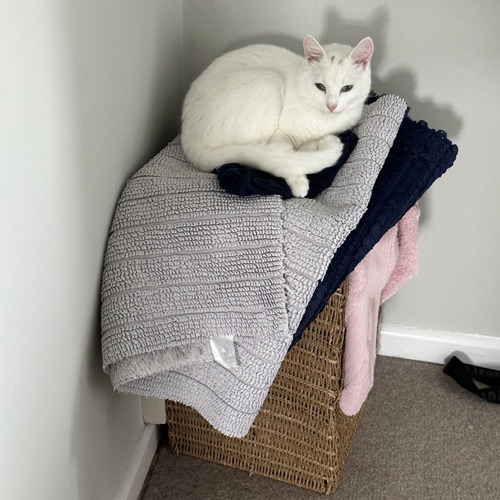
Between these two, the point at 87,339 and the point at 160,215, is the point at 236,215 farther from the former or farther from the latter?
the point at 87,339

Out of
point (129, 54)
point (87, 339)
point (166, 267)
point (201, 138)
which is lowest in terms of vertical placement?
point (87, 339)

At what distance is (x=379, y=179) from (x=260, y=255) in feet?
0.99

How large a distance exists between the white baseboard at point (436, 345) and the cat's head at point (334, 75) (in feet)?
2.48

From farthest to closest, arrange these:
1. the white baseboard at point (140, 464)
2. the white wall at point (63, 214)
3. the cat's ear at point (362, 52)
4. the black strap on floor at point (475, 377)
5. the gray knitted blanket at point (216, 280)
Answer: the black strap on floor at point (475, 377) < the white baseboard at point (140, 464) < the cat's ear at point (362, 52) < the gray knitted blanket at point (216, 280) < the white wall at point (63, 214)

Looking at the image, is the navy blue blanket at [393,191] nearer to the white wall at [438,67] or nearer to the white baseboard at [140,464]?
the white wall at [438,67]

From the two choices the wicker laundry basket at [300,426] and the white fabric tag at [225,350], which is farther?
the wicker laundry basket at [300,426]

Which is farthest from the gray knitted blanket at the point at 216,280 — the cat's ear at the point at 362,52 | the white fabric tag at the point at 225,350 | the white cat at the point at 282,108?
the cat's ear at the point at 362,52

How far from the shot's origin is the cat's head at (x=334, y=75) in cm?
115

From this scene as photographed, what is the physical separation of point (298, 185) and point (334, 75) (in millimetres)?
238

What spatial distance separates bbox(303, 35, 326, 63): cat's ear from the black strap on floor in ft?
3.02

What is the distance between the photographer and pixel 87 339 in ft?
3.41

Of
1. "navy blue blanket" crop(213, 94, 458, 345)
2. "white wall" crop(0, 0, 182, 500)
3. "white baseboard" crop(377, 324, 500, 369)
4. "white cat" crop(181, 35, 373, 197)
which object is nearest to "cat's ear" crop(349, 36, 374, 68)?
"white cat" crop(181, 35, 373, 197)

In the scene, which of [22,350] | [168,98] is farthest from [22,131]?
[168,98]

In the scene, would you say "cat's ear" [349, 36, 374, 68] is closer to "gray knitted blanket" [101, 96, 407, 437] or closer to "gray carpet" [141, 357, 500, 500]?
"gray knitted blanket" [101, 96, 407, 437]
